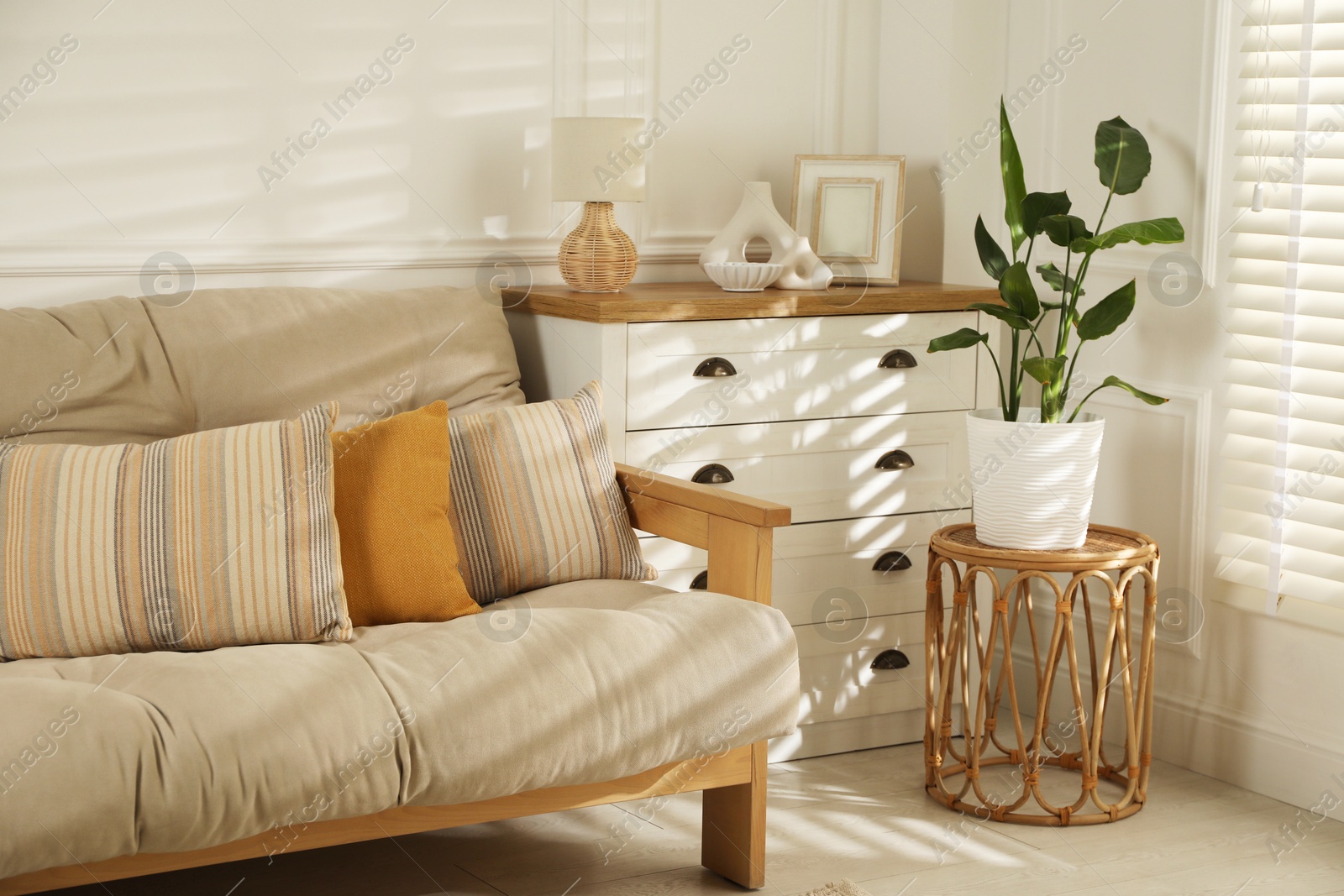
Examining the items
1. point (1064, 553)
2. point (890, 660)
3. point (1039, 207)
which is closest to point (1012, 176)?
point (1039, 207)

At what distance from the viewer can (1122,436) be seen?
3.00 m

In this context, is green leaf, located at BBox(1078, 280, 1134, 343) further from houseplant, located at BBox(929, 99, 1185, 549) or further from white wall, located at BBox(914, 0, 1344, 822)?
white wall, located at BBox(914, 0, 1344, 822)

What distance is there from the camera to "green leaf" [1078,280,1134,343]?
8.49 ft

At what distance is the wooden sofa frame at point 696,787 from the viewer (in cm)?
187

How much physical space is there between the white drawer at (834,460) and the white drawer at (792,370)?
0.03m

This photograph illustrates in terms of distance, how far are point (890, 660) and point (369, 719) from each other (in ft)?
4.93

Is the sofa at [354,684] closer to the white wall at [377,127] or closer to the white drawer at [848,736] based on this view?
the white wall at [377,127]

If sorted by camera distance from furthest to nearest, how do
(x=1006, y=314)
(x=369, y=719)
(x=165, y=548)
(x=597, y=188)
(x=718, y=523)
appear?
(x=597, y=188), (x=1006, y=314), (x=718, y=523), (x=165, y=548), (x=369, y=719)

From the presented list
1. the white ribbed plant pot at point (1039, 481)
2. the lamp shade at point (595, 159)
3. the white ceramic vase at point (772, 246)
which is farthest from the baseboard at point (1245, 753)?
the lamp shade at point (595, 159)

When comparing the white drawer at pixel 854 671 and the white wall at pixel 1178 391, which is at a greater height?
the white wall at pixel 1178 391

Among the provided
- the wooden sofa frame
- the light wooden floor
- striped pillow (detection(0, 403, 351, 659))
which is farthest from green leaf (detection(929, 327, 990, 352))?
striped pillow (detection(0, 403, 351, 659))

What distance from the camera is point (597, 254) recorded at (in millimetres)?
2820

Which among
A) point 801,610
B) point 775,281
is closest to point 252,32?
point 775,281

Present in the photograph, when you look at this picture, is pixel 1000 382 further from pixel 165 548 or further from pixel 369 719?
pixel 165 548
